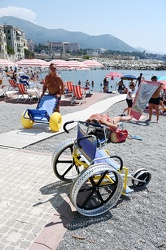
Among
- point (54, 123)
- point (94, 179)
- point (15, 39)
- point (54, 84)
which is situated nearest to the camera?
point (94, 179)

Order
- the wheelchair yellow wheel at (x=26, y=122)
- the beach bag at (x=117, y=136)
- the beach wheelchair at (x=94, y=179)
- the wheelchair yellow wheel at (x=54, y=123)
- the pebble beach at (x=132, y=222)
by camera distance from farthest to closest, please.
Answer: the wheelchair yellow wheel at (x=26, y=122) → the wheelchair yellow wheel at (x=54, y=123) → the beach bag at (x=117, y=136) → the beach wheelchair at (x=94, y=179) → the pebble beach at (x=132, y=222)

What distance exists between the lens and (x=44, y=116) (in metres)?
7.18

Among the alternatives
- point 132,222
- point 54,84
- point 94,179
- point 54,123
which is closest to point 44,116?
point 54,123

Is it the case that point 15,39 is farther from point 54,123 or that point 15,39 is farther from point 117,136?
point 117,136

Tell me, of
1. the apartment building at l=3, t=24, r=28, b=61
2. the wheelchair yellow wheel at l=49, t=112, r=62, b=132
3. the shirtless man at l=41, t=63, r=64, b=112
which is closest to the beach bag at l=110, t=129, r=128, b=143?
the wheelchair yellow wheel at l=49, t=112, r=62, b=132

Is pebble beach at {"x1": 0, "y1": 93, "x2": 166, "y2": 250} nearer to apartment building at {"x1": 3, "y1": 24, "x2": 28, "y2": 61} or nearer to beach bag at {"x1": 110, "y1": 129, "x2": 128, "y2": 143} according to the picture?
beach bag at {"x1": 110, "y1": 129, "x2": 128, "y2": 143}

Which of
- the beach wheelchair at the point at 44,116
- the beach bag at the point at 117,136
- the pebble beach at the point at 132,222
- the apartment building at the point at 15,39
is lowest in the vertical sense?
the pebble beach at the point at 132,222

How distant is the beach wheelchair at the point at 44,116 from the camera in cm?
691

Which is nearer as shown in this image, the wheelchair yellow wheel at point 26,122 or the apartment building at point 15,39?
the wheelchair yellow wheel at point 26,122

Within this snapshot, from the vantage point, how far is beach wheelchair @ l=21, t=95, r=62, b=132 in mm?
6910

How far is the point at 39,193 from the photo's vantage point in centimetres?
376

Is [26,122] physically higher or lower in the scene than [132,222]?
higher

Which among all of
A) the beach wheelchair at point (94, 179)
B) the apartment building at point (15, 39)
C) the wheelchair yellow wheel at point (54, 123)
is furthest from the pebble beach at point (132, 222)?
the apartment building at point (15, 39)

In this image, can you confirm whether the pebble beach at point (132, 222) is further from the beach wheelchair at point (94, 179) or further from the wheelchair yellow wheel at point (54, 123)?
the wheelchair yellow wheel at point (54, 123)
